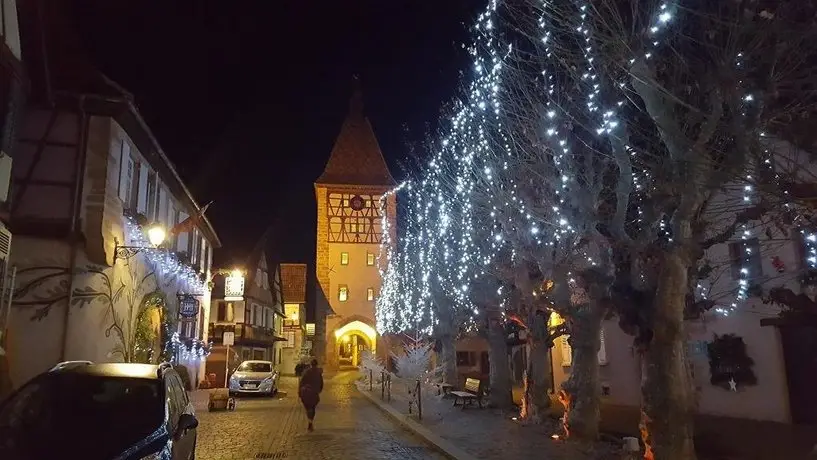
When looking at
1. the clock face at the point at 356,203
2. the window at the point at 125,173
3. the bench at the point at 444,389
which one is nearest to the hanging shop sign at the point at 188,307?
the window at the point at 125,173

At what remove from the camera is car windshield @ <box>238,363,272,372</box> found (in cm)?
2981

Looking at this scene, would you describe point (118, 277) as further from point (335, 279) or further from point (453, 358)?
point (335, 279)

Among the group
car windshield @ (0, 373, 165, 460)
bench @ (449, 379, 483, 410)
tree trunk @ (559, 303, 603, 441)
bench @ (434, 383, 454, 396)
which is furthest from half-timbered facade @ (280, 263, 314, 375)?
car windshield @ (0, 373, 165, 460)

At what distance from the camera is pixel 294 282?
68938 millimetres

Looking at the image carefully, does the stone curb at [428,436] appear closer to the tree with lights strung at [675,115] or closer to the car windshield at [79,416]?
the tree with lights strung at [675,115]

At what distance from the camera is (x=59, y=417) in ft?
22.9

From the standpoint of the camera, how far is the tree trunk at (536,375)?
17016 millimetres

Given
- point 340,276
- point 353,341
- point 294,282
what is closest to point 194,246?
point 340,276

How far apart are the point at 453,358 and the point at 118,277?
668 inches

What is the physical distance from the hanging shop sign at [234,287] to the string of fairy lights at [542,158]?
13723 millimetres

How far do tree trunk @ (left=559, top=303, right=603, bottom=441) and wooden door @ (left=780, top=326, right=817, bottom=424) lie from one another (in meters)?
6.16

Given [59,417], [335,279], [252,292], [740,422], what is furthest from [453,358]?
[335,279]

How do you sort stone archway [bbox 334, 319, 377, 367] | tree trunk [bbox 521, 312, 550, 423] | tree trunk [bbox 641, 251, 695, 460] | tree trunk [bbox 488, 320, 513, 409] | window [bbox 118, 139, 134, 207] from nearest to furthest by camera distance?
tree trunk [bbox 641, 251, 695, 460], tree trunk [bbox 521, 312, 550, 423], window [bbox 118, 139, 134, 207], tree trunk [bbox 488, 320, 513, 409], stone archway [bbox 334, 319, 377, 367]

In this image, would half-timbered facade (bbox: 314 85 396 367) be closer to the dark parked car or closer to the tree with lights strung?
the tree with lights strung
